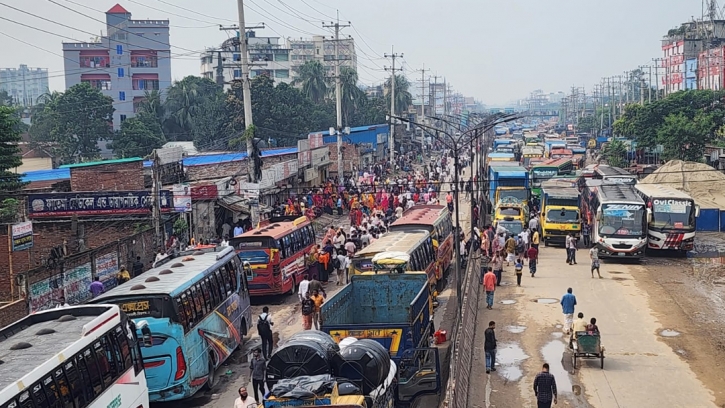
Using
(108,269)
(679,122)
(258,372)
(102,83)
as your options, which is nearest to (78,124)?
(102,83)

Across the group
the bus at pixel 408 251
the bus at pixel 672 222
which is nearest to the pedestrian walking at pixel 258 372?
the bus at pixel 408 251

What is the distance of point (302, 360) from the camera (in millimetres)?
12500

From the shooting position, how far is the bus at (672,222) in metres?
33.4

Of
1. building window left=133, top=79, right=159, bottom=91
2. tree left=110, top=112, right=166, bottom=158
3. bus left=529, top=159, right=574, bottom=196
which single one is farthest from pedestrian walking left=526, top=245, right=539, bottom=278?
building window left=133, top=79, right=159, bottom=91

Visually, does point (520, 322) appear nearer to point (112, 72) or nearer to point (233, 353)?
point (233, 353)

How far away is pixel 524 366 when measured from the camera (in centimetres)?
1931

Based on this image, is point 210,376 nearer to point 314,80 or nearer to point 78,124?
point 78,124

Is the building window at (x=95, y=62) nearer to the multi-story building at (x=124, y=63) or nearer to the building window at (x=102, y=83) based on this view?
the multi-story building at (x=124, y=63)

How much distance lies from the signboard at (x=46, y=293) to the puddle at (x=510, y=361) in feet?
38.7

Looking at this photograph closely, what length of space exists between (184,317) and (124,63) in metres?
90.9

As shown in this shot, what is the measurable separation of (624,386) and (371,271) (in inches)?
283

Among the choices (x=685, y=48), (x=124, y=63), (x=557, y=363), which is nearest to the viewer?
(x=557, y=363)

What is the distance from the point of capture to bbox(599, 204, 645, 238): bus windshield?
32.5m

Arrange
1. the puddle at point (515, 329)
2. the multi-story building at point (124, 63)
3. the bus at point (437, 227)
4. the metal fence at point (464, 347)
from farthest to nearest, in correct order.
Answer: the multi-story building at point (124, 63), the bus at point (437, 227), the puddle at point (515, 329), the metal fence at point (464, 347)
